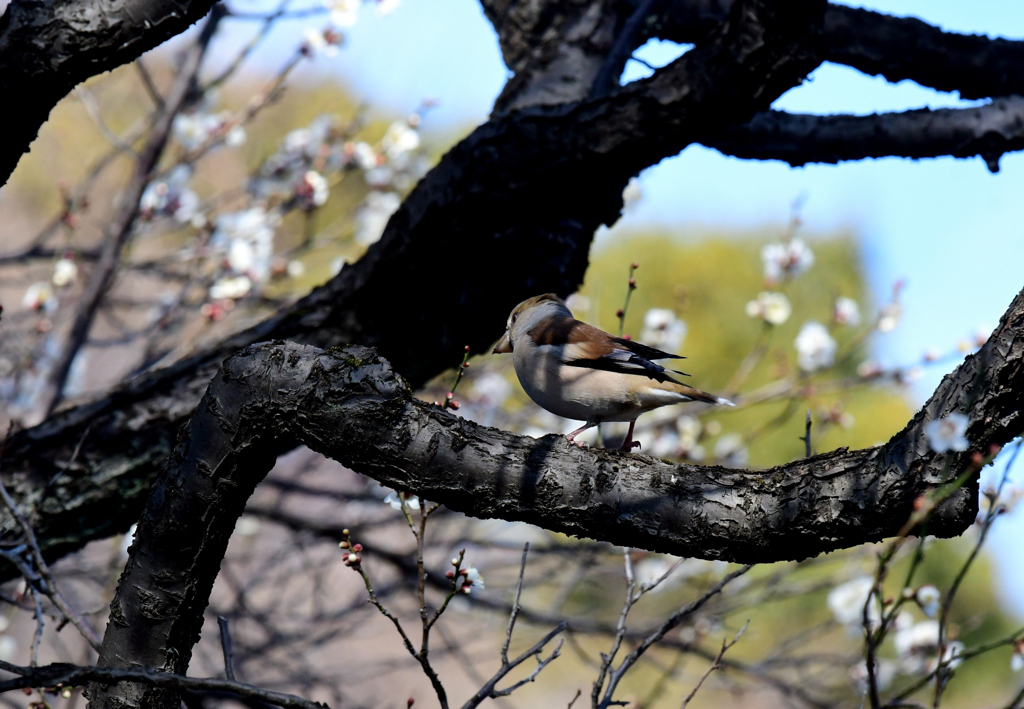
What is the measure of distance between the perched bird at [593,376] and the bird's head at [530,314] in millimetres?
113

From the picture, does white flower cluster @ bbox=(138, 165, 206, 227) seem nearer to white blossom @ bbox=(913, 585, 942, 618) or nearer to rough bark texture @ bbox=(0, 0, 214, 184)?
rough bark texture @ bbox=(0, 0, 214, 184)

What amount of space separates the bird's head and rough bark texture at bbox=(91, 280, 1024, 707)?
81cm

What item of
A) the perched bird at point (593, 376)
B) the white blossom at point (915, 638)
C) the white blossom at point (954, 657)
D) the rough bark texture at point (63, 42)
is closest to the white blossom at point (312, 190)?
the rough bark texture at point (63, 42)

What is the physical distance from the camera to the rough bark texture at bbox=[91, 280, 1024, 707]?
1626 millimetres

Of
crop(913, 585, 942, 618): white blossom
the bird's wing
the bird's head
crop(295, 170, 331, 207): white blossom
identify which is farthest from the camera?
crop(295, 170, 331, 207): white blossom

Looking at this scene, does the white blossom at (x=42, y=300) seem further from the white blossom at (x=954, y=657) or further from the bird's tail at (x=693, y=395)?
the white blossom at (x=954, y=657)

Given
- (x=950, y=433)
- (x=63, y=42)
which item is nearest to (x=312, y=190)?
(x=63, y=42)

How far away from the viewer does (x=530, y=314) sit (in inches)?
106

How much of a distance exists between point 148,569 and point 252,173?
3.90 metres

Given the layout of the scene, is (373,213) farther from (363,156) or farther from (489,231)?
(489,231)

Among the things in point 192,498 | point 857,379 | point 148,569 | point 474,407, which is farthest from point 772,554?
point 474,407

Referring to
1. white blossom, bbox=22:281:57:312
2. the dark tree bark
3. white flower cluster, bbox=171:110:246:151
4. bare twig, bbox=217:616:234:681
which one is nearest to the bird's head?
the dark tree bark

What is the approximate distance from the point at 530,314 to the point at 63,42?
61.7 inches

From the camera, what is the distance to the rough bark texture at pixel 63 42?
7.30ft
